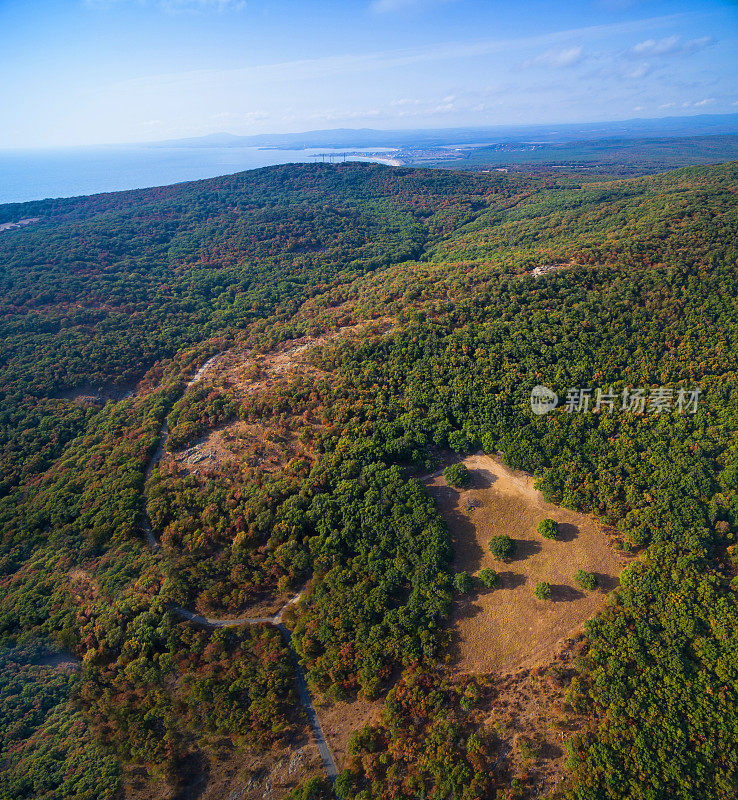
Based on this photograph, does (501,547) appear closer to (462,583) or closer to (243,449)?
(462,583)

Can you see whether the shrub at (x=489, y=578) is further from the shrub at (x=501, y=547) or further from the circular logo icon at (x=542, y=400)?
the circular logo icon at (x=542, y=400)

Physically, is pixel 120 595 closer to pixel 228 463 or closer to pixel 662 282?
pixel 228 463

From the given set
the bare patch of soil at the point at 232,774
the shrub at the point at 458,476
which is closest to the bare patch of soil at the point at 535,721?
the bare patch of soil at the point at 232,774

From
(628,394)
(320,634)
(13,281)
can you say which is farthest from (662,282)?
(13,281)

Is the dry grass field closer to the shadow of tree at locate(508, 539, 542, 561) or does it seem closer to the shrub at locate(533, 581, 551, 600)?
the shadow of tree at locate(508, 539, 542, 561)

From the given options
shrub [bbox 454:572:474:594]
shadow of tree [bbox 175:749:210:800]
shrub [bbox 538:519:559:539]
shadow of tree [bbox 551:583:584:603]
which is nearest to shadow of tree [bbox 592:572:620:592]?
shadow of tree [bbox 551:583:584:603]
